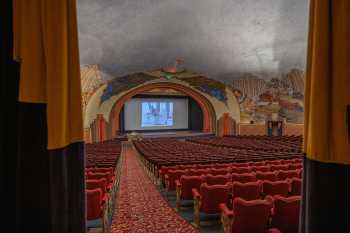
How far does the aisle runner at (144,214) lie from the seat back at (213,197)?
0.42 meters

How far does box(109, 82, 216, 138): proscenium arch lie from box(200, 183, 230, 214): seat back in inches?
897

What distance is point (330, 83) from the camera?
178 cm

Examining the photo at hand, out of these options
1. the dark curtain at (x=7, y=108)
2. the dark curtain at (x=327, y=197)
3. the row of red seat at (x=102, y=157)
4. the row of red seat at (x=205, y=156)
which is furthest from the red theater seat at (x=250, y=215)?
the row of red seat at (x=102, y=157)

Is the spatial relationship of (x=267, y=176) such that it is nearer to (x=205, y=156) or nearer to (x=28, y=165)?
(x=28, y=165)

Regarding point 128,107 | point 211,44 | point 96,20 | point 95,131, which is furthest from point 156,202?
point 128,107

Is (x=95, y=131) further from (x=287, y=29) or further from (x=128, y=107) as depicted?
(x=287, y=29)

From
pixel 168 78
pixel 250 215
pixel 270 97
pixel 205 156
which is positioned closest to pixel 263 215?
pixel 250 215

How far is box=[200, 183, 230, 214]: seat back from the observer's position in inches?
161

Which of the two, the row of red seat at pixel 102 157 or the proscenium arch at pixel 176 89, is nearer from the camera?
the row of red seat at pixel 102 157

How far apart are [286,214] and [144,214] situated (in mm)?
2648

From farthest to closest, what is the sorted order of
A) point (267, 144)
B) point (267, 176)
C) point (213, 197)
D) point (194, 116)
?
point (194, 116)
point (267, 144)
point (267, 176)
point (213, 197)

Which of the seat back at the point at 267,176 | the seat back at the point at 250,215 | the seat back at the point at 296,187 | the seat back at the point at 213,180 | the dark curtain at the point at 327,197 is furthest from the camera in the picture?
the seat back at the point at 267,176

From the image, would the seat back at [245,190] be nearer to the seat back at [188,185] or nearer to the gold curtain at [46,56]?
the seat back at [188,185]

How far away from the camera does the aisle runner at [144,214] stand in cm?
405
